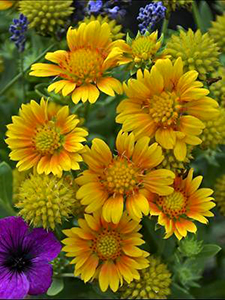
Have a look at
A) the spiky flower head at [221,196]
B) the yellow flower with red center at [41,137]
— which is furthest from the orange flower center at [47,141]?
the spiky flower head at [221,196]

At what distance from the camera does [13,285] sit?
85 centimetres

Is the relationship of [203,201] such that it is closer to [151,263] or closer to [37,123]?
[151,263]

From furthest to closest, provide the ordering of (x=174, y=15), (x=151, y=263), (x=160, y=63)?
(x=174, y=15) → (x=151, y=263) → (x=160, y=63)

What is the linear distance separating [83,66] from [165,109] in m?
0.15

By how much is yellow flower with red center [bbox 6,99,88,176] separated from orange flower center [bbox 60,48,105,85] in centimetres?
6

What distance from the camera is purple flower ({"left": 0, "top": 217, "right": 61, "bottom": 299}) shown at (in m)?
0.85

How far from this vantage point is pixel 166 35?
3.69 feet

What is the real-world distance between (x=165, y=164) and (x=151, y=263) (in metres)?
0.19

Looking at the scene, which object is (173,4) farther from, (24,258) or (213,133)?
(24,258)

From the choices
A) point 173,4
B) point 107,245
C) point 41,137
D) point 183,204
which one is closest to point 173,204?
point 183,204

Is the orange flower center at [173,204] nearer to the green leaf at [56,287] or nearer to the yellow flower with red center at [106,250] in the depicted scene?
the yellow flower with red center at [106,250]

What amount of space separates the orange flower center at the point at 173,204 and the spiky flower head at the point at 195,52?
0.20 meters

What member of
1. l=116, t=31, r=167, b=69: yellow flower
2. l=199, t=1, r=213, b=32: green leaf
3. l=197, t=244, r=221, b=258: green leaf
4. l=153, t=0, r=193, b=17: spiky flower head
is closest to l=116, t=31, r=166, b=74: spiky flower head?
l=116, t=31, r=167, b=69: yellow flower

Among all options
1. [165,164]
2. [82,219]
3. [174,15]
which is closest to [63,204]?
[82,219]
